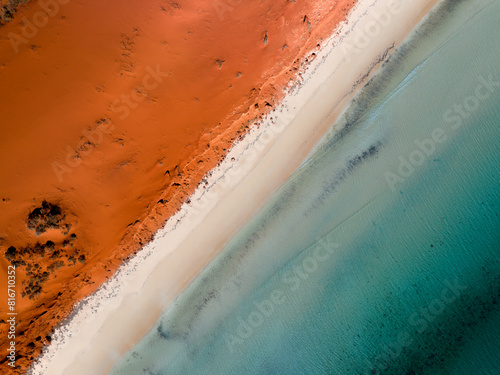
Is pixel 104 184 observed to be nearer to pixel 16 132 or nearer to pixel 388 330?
pixel 16 132

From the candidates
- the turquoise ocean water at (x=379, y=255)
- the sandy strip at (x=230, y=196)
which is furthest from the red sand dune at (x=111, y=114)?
the turquoise ocean water at (x=379, y=255)

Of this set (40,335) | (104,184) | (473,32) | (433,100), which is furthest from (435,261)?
(40,335)

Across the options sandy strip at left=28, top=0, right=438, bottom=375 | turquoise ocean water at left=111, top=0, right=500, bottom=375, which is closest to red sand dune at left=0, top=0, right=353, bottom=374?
sandy strip at left=28, top=0, right=438, bottom=375

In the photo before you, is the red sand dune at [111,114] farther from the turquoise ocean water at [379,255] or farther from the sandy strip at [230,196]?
the turquoise ocean water at [379,255]

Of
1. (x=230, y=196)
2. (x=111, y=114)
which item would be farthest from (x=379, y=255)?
(x=111, y=114)

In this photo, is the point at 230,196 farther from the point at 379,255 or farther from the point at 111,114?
the point at 379,255

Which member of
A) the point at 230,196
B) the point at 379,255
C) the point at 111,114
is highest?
the point at 379,255

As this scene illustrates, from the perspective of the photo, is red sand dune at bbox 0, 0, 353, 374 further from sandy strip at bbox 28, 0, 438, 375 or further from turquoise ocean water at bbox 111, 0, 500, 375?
turquoise ocean water at bbox 111, 0, 500, 375
